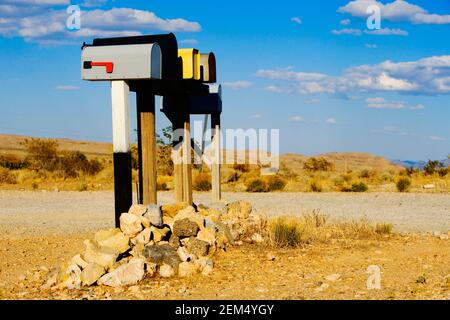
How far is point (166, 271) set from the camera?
8344mm

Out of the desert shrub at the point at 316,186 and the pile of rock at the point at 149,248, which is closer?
the pile of rock at the point at 149,248

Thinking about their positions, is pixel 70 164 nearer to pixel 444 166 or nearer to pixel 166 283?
pixel 444 166

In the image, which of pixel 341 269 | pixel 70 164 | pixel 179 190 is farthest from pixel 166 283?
pixel 70 164

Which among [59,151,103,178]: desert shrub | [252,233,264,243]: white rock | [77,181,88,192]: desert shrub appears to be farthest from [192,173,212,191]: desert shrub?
[252,233,264,243]: white rock

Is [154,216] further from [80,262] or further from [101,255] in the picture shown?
[80,262]

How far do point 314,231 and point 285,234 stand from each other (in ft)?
3.36

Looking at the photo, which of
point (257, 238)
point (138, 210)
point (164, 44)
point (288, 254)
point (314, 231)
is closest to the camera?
point (138, 210)

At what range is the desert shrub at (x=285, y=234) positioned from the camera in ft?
33.6

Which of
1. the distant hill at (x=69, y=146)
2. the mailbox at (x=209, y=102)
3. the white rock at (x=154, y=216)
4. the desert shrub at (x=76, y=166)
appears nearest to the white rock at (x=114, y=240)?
the white rock at (x=154, y=216)

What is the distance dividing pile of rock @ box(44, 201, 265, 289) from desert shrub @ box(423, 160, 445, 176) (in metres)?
22.2

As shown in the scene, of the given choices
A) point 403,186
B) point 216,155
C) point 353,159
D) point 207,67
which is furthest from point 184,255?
point 353,159

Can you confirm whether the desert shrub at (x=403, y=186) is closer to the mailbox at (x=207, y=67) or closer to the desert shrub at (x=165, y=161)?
the desert shrub at (x=165, y=161)

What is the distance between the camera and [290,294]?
24.0 ft

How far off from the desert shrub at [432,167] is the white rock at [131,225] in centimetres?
2406
